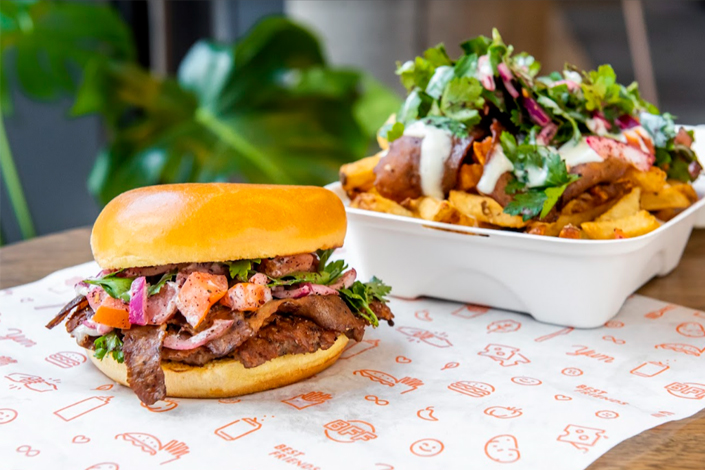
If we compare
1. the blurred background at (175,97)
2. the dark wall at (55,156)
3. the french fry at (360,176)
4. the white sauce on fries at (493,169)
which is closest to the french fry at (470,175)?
the white sauce on fries at (493,169)

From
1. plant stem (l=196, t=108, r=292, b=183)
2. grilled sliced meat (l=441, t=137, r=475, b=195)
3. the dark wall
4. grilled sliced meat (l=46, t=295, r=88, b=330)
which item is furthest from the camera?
the dark wall

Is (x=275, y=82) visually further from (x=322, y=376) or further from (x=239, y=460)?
(x=239, y=460)

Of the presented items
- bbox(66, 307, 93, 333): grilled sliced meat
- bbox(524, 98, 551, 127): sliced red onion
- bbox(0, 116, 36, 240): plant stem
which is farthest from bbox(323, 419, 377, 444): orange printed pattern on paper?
bbox(0, 116, 36, 240): plant stem

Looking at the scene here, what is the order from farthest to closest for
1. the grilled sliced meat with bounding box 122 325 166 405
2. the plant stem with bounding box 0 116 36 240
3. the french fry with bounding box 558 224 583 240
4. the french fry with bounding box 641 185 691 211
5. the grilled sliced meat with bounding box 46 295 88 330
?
the plant stem with bounding box 0 116 36 240 → the french fry with bounding box 641 185 691 211 → the french fry with bounding box 558 224 583 240 → the grilled sliced meat with bounding box 46 295 88 330 → the grilled sliced meat with bounding box 122 325 166 405

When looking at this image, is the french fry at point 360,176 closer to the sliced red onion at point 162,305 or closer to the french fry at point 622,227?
the french fry at point 622,227

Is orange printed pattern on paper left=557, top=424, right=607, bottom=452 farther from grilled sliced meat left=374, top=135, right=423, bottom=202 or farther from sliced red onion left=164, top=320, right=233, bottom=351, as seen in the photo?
grilled sliced meat left=374, top=135, right=423, bottom=202

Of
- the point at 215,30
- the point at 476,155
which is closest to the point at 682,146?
the point at 476,155
